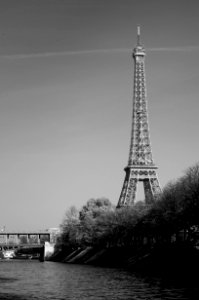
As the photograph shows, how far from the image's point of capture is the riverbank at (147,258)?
72.9m

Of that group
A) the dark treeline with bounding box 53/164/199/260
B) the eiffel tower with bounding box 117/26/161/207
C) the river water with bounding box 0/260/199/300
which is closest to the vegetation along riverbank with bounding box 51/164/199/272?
the dark treeline with bounding box 53/164/199/260

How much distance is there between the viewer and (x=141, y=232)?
105 metres

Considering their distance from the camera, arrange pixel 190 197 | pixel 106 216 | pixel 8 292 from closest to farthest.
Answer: pixel 8 292, pixel 190 197, pixel 106 216

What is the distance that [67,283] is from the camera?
5794 cm

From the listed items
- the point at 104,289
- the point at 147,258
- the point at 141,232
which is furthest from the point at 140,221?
the point at 104,289

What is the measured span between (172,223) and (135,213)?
84.7ft

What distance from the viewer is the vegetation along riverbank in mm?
77562

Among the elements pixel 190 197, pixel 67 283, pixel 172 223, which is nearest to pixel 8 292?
pixel 67 283

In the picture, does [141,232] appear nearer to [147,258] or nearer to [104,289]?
[147,258]

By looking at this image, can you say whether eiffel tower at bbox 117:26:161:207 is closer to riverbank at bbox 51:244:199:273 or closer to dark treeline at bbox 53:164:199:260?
dark treeline at bbox 53:164:199:260

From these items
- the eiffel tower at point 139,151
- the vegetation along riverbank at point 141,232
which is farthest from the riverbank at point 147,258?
the eiffel tower at point 139,151

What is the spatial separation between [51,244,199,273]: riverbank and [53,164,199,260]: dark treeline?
2.65 metres

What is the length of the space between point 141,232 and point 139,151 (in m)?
54.5

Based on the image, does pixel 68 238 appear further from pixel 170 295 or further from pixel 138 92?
pixel 170 295
